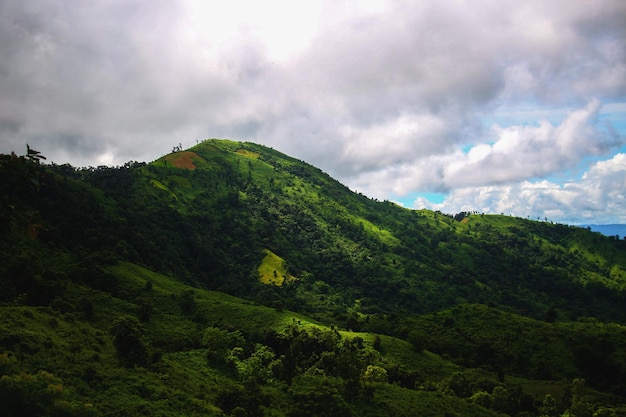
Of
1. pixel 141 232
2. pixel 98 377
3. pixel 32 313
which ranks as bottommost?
pixel 98 377

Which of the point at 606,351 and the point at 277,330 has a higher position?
the point at 277,330

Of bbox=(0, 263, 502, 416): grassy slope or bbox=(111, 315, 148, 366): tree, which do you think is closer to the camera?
bbox=(0, 263, 502, 416): grassy slope

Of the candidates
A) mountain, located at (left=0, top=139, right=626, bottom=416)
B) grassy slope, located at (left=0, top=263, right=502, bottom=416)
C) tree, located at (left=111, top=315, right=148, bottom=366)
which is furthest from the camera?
tree, located at (left=111, top=315, right=148, bottom=366)

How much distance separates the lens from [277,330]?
119 metres

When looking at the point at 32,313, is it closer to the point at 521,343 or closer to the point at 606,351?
the point at 521,343

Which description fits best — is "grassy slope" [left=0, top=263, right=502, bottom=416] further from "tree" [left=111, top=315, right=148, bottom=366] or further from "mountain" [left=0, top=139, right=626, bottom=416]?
"tree" [left=111, top=315, right=148, bottom=366]

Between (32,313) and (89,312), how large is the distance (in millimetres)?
25775

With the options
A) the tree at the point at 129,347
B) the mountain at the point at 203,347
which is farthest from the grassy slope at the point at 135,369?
the tree at the point at 129,347

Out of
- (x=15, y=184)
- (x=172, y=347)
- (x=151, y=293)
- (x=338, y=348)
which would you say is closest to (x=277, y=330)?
(x=338, y=348)

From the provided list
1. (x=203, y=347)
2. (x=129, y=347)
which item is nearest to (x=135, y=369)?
(x=129, y=347)

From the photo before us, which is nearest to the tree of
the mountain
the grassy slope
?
the mountain

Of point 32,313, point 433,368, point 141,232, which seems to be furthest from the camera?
point 141,232

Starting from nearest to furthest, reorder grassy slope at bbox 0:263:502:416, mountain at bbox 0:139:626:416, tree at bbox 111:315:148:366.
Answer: grassy slope at bbox 0:263:502:416
mountain at bbox 0:139:626:416
tree at bbox 111:315:148:366

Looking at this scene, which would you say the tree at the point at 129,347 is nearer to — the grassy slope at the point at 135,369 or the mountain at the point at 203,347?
the mountain at the point at 203,347
